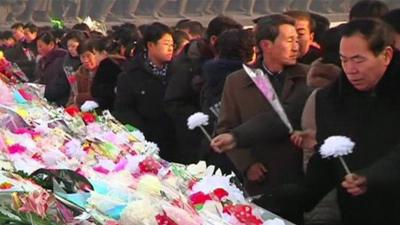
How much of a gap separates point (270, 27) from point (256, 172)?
73 cm

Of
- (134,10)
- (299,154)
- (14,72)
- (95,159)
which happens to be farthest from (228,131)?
(134,10)

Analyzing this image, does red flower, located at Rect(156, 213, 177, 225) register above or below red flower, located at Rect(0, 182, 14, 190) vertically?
above

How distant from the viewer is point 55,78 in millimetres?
8344

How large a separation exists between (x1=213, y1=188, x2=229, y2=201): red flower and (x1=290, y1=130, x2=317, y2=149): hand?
73cm

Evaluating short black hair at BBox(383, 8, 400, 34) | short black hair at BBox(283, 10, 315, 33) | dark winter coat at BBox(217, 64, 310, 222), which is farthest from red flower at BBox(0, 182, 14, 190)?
short black hair at BBox(283, 10, 315, 33)

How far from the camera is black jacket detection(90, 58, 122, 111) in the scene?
702 cm

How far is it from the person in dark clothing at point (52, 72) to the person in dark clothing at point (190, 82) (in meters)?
1.98

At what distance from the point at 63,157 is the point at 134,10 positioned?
15923 millimetres

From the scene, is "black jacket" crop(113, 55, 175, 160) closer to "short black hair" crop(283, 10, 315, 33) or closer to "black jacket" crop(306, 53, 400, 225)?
"short black hair" crop(283, 10, 315, 33)

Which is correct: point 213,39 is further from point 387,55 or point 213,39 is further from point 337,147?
point 337,147

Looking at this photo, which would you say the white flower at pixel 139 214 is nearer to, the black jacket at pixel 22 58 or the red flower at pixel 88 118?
the red flower at pixel 88 118

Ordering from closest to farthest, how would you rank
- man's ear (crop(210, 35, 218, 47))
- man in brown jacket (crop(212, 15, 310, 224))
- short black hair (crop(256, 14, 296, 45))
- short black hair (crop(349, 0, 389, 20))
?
man in brown jacket (crop(212, 15, 310, 224)), short black hair (crop(256, 14, 296, 45)), short black hair (crop(349, 0, 389, 20)), man's ear (crop(210, 35, 218, 47))

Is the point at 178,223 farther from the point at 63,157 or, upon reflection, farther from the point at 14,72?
the point at 14,72

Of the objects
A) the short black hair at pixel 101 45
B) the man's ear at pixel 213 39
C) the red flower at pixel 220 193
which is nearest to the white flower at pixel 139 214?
the red flower at pixel 220 193
